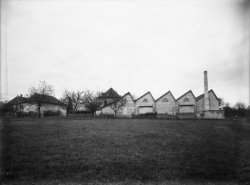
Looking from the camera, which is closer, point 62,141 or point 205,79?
point 62,141

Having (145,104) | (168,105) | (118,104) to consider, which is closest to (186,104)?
(168,105)

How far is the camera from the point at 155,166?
845 centimetres

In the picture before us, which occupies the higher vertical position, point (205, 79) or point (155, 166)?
point (205, 79)

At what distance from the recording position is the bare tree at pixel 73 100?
60.6 meters

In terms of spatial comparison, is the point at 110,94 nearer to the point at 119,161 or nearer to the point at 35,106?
the point at 35,106

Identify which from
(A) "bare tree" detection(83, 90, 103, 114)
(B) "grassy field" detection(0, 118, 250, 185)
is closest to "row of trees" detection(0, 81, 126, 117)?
(A) "bare tree" detection(83, 90, 103, 114)

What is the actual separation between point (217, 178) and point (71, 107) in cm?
6251

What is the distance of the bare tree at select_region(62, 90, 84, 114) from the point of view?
60.6m

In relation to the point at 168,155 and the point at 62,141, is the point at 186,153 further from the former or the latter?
the point at 62,141

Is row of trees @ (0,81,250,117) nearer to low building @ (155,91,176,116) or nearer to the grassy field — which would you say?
low building @ (155,91,176,116)

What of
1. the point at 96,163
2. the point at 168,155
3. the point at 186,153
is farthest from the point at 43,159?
the point at 186,153

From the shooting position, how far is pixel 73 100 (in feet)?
201

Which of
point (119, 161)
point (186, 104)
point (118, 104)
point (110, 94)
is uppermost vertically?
point (110, 94)

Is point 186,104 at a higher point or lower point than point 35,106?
higher
